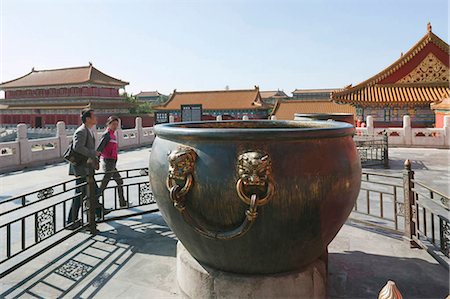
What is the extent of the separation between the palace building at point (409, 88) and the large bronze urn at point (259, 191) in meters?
16.0

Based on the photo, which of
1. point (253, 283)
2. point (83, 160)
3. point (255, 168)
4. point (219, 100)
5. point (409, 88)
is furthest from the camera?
point (219, 100)

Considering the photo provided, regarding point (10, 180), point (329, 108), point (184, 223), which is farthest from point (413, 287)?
point (329, 108)

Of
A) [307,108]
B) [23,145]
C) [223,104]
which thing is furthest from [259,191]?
[223,104]

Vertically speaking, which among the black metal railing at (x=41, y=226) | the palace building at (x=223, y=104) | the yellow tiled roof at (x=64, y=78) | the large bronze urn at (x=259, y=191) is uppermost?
the yellow tiled roof at (x=64, y=78)

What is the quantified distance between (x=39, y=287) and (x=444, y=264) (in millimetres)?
3407

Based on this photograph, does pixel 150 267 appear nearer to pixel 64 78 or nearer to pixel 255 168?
pixel 255 168

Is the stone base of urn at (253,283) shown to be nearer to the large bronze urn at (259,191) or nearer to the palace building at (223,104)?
the large bronze urn at (259,191)

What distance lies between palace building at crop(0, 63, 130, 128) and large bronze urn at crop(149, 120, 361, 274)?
97.2 ft

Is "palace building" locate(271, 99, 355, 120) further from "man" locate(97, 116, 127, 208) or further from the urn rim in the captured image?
the urn rim

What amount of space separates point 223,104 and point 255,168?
2896cm

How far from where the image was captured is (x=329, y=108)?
86.5 feet

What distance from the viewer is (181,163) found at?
196 cm

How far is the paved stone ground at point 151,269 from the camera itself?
257cm

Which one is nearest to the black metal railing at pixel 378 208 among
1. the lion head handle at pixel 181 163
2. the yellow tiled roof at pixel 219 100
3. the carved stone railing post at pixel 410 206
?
the carved stone railing post at pixel 410 206
